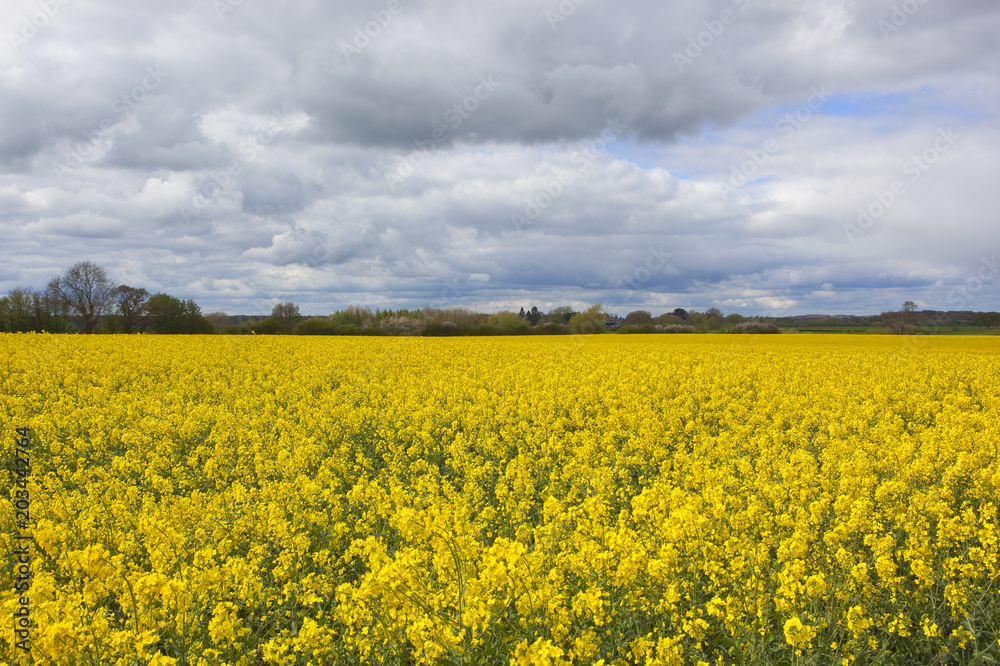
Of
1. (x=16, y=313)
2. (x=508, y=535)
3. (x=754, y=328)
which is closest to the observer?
(x=508, y=535)

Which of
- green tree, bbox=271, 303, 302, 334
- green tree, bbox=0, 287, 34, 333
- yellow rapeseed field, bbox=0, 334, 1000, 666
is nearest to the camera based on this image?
yellow rapeseed field, bbox=0, 334, 1000, 666

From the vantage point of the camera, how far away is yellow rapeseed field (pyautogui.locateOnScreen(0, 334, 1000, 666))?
150 inches

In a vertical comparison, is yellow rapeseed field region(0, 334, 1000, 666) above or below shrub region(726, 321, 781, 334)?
below

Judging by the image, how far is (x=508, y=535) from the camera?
20.1ft

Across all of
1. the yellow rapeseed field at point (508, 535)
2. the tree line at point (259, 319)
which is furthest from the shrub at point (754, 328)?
the yellow rapeseed field at point (508, 535)

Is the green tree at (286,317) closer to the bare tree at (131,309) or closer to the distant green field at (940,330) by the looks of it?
the bare tree at (131,309)

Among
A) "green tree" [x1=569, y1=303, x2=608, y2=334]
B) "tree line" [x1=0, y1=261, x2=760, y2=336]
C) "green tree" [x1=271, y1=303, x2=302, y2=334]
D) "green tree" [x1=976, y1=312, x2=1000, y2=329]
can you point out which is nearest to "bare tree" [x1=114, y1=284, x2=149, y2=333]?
"tree line" [x1=0, y1=261, x2=760, y2=336]

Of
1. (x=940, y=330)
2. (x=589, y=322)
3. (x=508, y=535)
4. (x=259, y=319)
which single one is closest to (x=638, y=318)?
(x=589, y=322)

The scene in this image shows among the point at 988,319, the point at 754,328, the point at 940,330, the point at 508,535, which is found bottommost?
the point at 508,535

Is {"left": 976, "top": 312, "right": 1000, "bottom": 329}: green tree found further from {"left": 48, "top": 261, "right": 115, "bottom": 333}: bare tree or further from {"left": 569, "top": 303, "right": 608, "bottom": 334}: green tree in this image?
{"left": 48, "top": 261, "right": 115, "bottom": 333}: bare tree

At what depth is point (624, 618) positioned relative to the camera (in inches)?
165

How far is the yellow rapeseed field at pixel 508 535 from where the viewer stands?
380 cm

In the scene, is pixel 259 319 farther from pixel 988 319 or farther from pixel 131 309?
pixel 988 319

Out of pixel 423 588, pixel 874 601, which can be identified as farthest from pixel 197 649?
pixel 874 601
